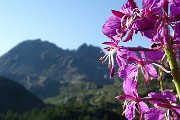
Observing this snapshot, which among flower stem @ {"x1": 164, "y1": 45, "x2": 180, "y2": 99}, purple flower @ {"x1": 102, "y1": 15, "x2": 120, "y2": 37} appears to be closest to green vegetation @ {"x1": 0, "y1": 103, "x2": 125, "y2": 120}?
purple flower @ {"x1": 102, "y1": 15, "x2": 120, "y2": 37}

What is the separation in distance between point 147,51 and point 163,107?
0.40 meters

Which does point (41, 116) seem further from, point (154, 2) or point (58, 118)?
point (154, 2)

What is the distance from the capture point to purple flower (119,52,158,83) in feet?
8.73

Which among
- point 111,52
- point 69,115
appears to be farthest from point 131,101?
point 69,115

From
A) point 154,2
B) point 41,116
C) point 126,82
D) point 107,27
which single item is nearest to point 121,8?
point 107,27

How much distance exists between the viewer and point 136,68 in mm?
2812

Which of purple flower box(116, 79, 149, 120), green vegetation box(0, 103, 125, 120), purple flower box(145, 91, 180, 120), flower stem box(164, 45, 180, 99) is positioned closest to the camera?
flower stem box(164, 45, 180, 99)

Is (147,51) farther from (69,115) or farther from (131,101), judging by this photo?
(69,115)

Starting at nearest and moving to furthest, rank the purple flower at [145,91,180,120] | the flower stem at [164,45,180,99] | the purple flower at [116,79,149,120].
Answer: the flower stem at [164,45,180,99] → the purple flower at [145,91,180,120] → the purple flower at [116,79,149,120]

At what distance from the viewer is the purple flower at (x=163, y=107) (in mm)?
2349

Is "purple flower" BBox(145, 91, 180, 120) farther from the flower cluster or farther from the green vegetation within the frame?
the green vegetation

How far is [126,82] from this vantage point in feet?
8.95

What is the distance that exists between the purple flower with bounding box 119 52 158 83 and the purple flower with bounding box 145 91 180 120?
22 cm

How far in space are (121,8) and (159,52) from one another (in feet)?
1.41
